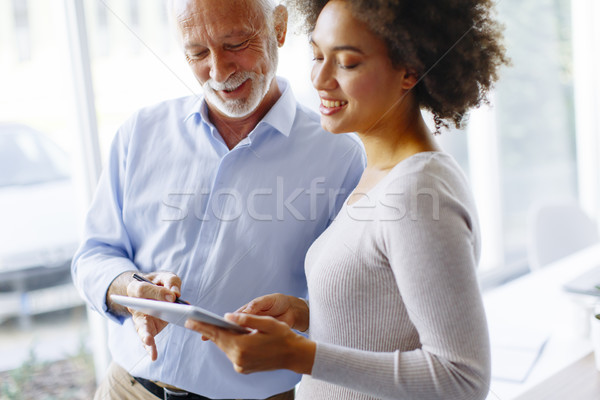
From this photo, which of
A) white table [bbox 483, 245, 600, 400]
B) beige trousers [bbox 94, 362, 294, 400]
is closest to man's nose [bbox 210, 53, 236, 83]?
beige trousers [bbox 94, 362, 294, 400]

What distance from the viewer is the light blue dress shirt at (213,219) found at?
1.19 metres

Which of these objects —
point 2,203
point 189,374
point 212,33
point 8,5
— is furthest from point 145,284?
point 8,5

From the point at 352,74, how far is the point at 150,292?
53 centimetres

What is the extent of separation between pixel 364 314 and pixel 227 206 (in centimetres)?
44

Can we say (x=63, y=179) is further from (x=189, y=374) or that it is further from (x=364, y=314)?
(x=364, y=314)

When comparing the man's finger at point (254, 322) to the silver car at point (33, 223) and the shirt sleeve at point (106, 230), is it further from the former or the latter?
the silver car at point (33, 223)

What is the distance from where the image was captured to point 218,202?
1225mm

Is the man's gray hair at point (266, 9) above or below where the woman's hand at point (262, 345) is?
above

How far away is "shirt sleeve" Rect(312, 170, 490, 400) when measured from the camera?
764 millimetres

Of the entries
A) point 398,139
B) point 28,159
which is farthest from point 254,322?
point 28,159

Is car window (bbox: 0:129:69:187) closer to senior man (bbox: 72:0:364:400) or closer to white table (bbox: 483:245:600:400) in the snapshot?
senior man (bbox: 72:0:364:400)

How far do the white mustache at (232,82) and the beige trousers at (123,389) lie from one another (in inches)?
26.5

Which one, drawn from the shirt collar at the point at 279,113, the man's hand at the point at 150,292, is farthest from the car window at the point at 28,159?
the man's hand at the point at 150,292

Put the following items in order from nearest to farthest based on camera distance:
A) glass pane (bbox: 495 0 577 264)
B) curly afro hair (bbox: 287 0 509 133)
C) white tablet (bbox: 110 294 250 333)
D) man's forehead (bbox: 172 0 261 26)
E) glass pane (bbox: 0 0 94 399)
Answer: white tablet (bbox: 110 294 250 333), curly afro hair (bbox: 287 0 509 133), man's forehead (bbox: 172 0 261 26), glass pane (bbox: 0 0 94 399), glass pane (bbox: 495 0 577 264)
